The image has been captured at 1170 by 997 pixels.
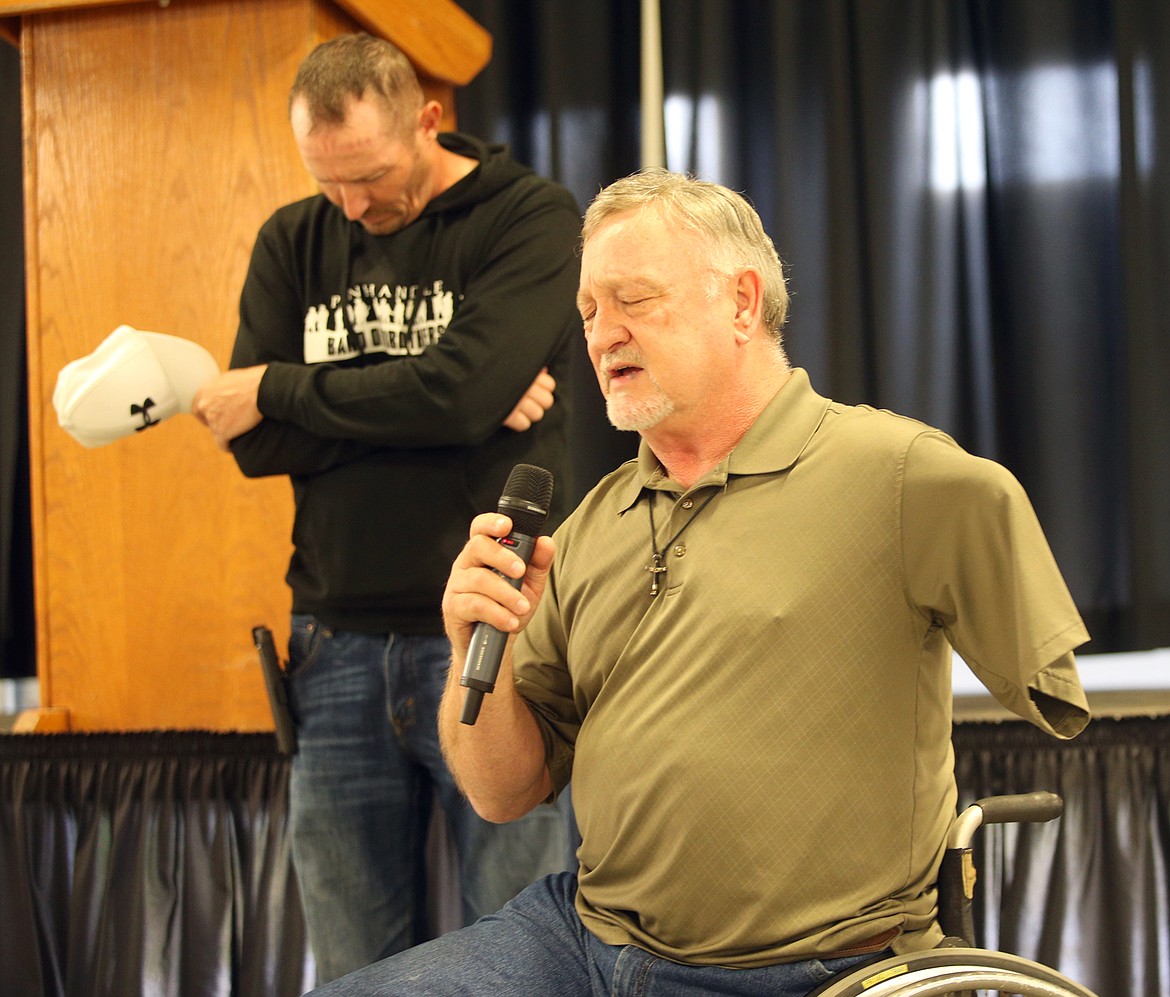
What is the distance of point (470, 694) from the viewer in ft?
4.32

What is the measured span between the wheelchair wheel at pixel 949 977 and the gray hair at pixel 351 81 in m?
1.47

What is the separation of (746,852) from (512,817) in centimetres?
42

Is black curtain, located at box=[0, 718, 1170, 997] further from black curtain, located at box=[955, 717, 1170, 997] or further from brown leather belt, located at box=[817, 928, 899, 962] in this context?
brown leather belt, located at box=[817, 928, 899, 962]

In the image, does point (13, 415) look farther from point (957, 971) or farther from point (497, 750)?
point (957, 971)

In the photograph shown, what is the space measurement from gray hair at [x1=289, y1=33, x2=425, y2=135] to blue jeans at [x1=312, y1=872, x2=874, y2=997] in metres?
1.27

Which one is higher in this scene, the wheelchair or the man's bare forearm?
the man's bare forearm

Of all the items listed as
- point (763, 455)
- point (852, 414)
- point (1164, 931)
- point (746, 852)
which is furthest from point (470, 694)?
point (1164, 931)

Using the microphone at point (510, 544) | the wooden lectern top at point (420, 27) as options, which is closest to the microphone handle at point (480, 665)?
the microphone at point (510, 544)

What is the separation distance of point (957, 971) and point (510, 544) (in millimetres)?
650

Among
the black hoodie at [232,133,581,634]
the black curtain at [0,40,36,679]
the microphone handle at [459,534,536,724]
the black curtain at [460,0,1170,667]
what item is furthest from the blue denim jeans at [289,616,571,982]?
the black curtain at [0,40,36,679]

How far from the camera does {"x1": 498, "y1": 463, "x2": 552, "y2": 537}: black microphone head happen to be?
1.38m

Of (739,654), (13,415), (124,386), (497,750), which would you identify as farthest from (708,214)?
(13,415)

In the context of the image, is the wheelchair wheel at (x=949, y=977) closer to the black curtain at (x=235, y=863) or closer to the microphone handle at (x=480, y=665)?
the microphone handle at (x=480, y=665)

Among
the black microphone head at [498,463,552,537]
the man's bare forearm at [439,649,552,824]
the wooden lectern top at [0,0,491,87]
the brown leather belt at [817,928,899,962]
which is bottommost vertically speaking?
the brown leather belt at [817,928,899,962]
